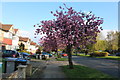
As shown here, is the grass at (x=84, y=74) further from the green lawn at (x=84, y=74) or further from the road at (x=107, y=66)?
the road at (x=107, y=66)

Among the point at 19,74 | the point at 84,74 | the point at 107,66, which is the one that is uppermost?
the point at 19,74

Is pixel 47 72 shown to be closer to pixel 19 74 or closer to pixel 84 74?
pixel 84 74

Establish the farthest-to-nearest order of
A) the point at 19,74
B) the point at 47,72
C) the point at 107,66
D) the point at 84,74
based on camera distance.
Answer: the point at 107,66, the point at 47,72, the point at 84,74, the point at 19,74

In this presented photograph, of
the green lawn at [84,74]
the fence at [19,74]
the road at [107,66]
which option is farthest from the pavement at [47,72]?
the road at [107,66]

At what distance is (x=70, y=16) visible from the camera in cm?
1406

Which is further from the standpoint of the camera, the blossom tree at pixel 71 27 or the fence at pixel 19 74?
the blossom tree at pixel 71 27

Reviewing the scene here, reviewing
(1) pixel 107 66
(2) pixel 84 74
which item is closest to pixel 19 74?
(2) pixel 84 74

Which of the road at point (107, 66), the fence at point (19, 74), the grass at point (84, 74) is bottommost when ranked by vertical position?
the road at point (107, 66)

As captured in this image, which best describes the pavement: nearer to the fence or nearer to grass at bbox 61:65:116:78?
grass at bbox 61:65:116:78

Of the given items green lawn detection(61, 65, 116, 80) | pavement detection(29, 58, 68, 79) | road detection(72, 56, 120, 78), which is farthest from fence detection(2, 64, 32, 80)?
road detection(72, 56, 120, 78)

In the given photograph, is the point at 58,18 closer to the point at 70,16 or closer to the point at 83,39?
the point at 70,16

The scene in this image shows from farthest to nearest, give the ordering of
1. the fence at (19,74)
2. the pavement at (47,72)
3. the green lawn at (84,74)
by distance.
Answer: the pavement at (47,72) → the green lawn at (84,74) → the fence at (19,74)

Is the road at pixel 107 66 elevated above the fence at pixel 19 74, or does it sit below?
below

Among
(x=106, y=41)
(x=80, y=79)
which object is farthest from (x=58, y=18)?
(x=106, y=41)
